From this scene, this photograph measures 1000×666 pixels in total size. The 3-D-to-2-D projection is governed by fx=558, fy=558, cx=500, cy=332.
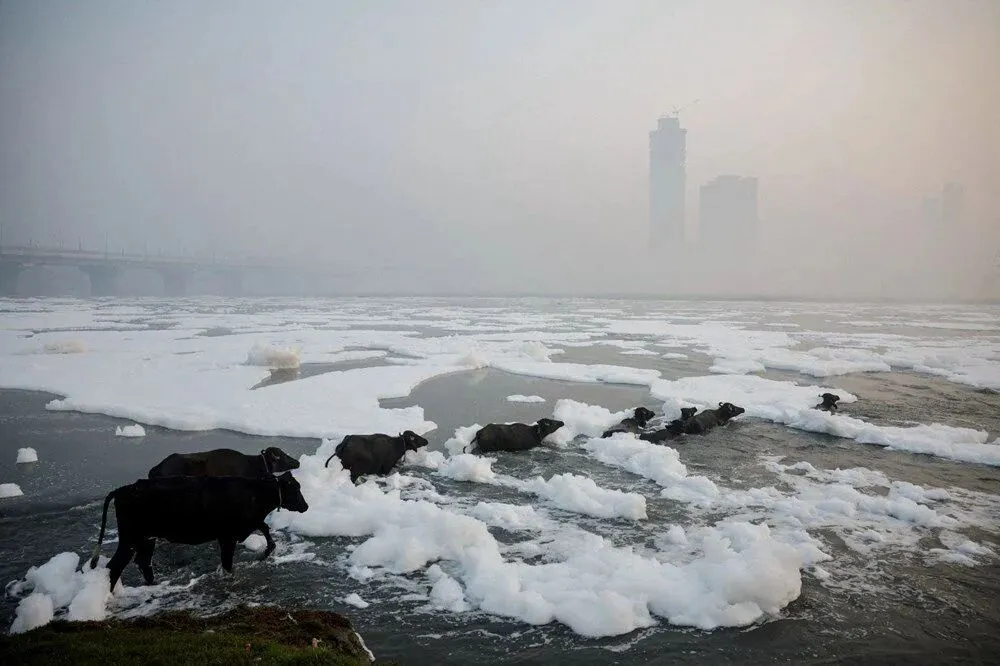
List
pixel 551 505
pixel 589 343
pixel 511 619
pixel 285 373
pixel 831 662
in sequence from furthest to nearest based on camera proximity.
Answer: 1. pixel 589 343
2. pixel 285 373
3. pixel 551 505
4. pixel 511 619
5. pixel 831 662

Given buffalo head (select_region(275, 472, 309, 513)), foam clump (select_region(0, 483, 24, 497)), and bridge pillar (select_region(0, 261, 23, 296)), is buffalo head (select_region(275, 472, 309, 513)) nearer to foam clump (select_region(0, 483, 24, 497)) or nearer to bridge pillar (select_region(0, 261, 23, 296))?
foam clump (select_region(0, 483, 24, 497))

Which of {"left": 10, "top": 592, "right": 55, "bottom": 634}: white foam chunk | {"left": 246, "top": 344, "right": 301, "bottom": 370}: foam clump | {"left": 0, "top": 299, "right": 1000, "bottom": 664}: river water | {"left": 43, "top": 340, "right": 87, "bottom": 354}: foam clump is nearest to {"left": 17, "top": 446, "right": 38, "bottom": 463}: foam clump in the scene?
{"left": 0, "top": 299, "right": 1000, "bottom": 664}: river water

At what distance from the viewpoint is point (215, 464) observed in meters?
8.52

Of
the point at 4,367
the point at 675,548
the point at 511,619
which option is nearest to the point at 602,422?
the point at 675,548

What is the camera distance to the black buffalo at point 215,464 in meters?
8.10

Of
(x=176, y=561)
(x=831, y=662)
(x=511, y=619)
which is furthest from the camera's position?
(x=176, y=561)

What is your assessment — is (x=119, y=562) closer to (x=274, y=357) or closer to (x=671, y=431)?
(x=671, y=431)

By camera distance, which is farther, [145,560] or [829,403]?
[829,403]

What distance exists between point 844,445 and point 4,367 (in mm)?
28747

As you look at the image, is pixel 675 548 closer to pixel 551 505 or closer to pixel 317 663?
pixel 551 505

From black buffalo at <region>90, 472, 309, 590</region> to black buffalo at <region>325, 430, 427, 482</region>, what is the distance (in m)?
2.93

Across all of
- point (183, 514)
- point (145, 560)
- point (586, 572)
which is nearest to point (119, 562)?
point (145, 560)

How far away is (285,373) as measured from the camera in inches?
843

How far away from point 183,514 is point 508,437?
266 inches
